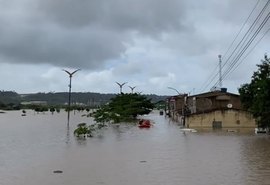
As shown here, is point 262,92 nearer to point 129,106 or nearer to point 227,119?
point 227,119

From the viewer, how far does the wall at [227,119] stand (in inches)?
2532

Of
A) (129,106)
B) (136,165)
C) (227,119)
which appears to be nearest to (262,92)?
(227,119)

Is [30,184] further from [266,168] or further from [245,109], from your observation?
[245,109]

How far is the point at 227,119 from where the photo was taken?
64812mm

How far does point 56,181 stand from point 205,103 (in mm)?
56456

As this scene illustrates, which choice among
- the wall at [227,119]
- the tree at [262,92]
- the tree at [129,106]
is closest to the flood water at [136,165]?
the tree at [262,92]

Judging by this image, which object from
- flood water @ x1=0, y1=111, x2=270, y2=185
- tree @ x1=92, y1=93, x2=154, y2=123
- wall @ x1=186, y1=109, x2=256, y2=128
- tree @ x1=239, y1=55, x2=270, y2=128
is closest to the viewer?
flood water @ x1=0, y1=111, x2=270, y2=185

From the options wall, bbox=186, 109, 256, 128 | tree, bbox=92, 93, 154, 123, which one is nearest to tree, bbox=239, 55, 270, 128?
wall, bbox=186, 109, 256, 128

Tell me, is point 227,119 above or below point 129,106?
below

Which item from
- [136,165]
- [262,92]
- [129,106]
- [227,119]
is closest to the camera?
[136,165]

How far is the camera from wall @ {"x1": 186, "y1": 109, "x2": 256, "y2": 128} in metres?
64.3

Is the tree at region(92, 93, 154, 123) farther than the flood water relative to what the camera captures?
Yes

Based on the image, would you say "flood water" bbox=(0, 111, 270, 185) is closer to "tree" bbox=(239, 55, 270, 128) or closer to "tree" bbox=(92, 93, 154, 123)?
"tree" bbox=(239, 55, 270, 128)

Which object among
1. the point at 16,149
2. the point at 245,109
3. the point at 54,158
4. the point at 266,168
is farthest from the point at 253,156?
the point at 245,109
